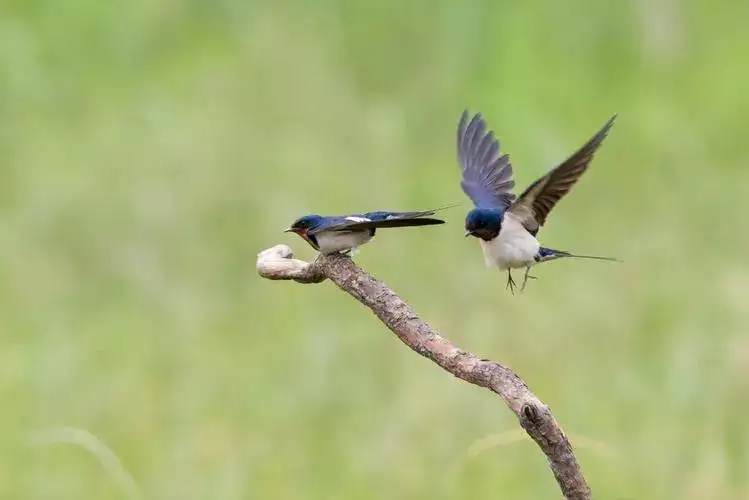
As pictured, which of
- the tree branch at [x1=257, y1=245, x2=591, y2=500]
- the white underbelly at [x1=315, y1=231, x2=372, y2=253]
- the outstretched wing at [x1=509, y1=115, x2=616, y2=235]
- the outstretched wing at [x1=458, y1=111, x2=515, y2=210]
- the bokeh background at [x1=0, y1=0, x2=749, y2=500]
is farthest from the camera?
the bokeh background at [x1=0, y1=0, x2=749, y2=500]

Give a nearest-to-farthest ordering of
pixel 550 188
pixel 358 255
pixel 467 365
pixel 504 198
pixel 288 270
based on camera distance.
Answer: pixel 467 365, pixel 288 270, pixel 550 188, pixel 504 198, pixel 358 255

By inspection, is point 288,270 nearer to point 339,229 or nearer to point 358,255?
point 339,229

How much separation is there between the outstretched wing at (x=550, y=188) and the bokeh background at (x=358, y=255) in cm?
67

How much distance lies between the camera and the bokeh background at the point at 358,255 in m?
4.00

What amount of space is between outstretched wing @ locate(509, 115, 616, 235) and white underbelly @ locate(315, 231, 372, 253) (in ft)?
0.97

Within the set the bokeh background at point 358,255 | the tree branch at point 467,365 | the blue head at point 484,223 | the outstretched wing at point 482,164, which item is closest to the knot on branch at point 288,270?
the tree branch at point 467,365

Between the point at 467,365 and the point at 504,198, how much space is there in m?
1.00

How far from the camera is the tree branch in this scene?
1.49 metres

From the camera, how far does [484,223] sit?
2.21m

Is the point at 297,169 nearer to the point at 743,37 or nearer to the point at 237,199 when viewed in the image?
the point at 237,199

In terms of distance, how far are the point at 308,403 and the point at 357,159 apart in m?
1.79

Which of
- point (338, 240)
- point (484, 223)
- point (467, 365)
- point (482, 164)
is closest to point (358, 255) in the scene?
point (482, 164)

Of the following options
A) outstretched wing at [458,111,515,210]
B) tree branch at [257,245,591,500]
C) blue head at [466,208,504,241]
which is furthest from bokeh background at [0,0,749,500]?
tree branch at [257,245,591,500]

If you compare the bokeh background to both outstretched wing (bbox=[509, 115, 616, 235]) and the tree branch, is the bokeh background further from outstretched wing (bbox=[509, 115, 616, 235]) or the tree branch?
the tree branch
